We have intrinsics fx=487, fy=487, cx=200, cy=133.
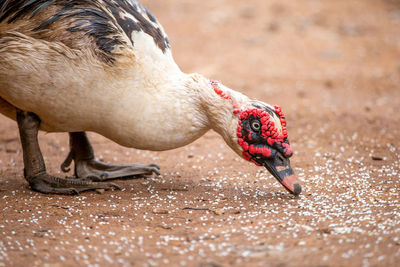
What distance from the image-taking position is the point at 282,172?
12.8 feet

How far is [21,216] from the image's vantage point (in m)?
3.70


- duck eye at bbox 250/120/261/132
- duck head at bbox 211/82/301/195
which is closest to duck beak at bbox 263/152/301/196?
duck head at bbox 211/82/301/195

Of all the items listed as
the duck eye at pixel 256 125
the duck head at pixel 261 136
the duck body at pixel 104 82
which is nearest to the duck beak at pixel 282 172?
the duck head at pixel 261 136

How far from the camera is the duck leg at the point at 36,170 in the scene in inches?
163

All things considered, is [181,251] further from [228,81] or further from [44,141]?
[228,81]

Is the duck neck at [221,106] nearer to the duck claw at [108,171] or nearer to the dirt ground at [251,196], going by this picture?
the dirt ground at [251,196]

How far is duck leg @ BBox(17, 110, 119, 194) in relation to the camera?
4.13 m

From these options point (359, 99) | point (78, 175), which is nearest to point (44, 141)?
point (78, 175)

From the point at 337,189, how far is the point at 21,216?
2581 mm

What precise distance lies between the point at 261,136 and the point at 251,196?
577mm

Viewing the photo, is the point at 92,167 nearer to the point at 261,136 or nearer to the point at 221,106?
the point at 221,106

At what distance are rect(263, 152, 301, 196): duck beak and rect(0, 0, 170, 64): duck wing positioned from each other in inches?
57.0

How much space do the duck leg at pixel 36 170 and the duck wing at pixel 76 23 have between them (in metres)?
0.73

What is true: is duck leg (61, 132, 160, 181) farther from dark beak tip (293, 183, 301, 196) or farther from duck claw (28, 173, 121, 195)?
dark beak tip (293, 183, 301, 196)
